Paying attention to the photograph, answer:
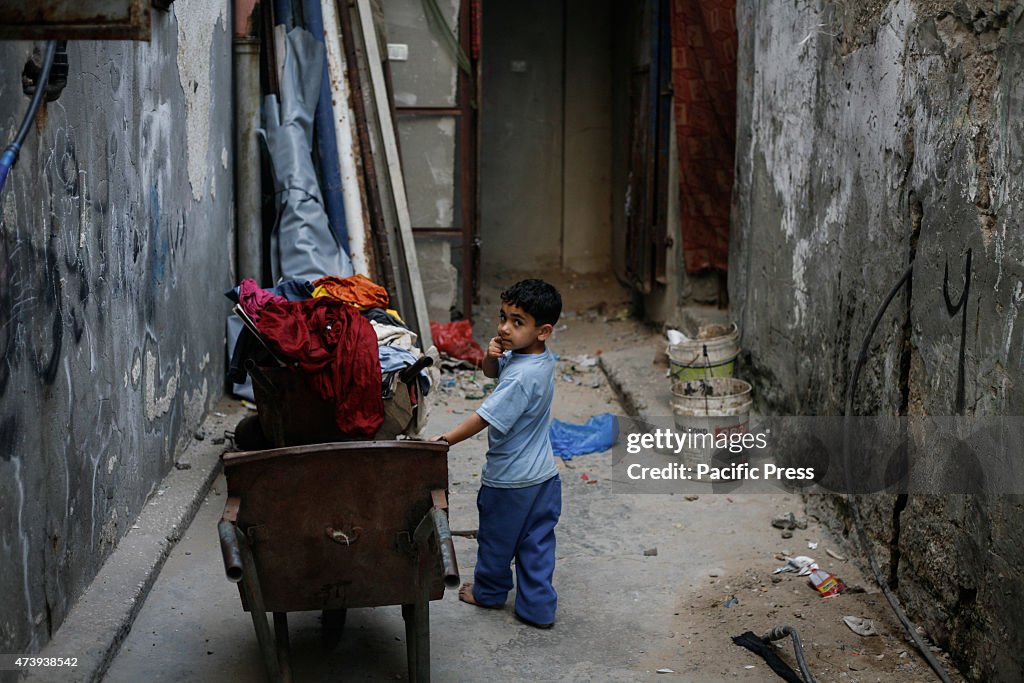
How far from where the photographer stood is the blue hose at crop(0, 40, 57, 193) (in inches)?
115

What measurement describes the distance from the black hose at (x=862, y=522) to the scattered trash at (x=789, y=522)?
0.32 m

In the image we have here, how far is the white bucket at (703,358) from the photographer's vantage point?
6359 mm

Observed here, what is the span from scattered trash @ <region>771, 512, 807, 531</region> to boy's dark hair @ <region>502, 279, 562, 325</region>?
1.92 meters

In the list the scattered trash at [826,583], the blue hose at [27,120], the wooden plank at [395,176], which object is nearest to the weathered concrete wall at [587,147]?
the wooden plank at [395,176]

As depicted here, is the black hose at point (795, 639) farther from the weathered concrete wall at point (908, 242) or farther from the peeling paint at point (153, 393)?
the peeling paint at point (153, 393)

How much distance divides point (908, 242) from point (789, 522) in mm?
1539

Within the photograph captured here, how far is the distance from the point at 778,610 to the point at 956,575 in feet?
2.54

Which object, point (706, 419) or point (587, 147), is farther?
point (587, 147)

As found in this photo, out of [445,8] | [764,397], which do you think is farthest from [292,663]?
[445,8]

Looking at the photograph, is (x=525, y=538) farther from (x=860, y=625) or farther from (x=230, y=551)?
(x=230, y=551)

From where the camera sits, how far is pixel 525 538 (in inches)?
163

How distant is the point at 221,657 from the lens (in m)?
3.80

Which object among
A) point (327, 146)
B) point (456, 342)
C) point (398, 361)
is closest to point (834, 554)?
point (398, 361)

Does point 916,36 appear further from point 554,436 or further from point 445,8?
point 445,8
